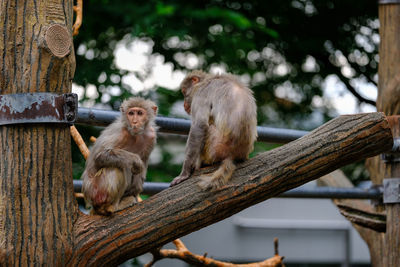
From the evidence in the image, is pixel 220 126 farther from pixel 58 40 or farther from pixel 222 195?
pixel 58 40

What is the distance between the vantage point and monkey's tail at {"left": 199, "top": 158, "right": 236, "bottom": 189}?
296cm

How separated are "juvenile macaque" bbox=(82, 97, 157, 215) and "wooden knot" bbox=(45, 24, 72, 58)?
853 mm

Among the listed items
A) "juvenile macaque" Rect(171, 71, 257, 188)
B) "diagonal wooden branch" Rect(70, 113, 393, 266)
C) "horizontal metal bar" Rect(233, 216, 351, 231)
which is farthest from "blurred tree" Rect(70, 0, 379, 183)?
"diagonal wooden branch" Rect(70, 113, 393, 266)

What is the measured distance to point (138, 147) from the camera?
4004mm

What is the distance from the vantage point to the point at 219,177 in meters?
3.01

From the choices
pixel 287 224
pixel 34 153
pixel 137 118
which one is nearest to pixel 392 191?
pixel 137 118

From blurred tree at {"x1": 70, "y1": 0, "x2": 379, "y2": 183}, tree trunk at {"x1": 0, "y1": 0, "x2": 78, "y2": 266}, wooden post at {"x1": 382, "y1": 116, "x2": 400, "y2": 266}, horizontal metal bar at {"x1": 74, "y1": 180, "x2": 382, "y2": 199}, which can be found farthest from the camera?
blurred tree at {"x1": 70, "y1": 0, "x2": 379, "y2": 183}

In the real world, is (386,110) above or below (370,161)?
above

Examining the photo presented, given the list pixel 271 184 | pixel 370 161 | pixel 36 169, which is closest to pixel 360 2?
pixel 370 161

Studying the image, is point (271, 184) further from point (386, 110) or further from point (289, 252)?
point (289, 252)

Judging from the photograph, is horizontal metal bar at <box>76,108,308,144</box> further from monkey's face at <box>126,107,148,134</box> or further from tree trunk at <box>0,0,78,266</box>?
tree trunk at <box>0,0,78,266</box>

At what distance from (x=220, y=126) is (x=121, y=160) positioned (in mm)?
678

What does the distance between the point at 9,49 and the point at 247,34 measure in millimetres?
6777

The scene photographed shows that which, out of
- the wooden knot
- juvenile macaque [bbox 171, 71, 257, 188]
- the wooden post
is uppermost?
the wooden knot
